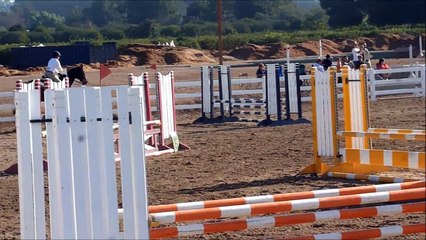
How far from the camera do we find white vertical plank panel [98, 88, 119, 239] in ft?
18.6

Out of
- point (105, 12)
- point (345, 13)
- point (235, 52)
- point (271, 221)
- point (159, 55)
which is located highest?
point (105, 12)

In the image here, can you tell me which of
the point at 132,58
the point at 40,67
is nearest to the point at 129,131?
the point at 40,67

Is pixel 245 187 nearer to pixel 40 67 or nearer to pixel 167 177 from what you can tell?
pixel 167 177

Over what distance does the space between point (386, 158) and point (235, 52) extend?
5609cm

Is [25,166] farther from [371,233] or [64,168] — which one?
[371,233]

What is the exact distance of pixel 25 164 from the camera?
19.4 ft

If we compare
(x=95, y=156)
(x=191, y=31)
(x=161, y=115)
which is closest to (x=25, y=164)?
(x=95, y=156)

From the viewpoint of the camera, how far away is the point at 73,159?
5.66 m

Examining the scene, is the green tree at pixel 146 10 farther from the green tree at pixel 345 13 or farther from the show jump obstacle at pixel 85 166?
the show jump obstacle at pixel 85 166

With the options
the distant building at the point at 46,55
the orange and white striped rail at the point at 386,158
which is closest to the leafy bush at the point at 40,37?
the distant building at the point at 46,55

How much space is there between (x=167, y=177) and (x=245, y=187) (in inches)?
66.7

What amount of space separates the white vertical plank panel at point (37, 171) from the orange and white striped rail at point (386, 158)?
3.66 m

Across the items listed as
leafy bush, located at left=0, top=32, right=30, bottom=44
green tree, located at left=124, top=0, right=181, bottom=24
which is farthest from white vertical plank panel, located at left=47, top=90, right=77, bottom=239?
green tree, located at left=124, top=0, right=181, bottom=24

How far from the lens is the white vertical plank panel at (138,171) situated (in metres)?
5.71
